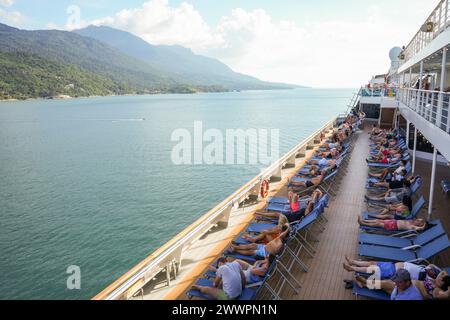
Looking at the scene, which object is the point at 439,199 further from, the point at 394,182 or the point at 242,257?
the point at 242,257

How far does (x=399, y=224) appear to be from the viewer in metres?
5.37

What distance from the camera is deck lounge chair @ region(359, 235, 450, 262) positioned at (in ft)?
14.3

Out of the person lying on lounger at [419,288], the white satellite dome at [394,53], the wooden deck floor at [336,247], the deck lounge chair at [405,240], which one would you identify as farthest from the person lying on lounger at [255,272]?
the white satellite dome at [394,53]

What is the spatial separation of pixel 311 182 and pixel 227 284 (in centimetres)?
461

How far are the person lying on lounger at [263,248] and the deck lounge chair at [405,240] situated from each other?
4.00 ft

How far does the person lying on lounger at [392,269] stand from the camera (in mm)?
3896

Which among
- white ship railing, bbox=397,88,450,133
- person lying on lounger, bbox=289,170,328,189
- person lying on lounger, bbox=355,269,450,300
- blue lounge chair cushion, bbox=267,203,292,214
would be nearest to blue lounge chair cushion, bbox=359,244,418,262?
person lying on lounger, bbox=355,269,450,300

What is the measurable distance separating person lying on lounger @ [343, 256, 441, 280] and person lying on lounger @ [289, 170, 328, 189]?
3.56m

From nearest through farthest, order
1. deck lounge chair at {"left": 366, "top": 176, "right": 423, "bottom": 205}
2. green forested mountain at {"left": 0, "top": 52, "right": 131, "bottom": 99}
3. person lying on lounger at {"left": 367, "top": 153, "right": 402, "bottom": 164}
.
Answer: deck lounge chair at {"left": 366, "top": 176, "right": 423, "bottom": 205}, person lying on lounger at {"left": 367, "top": 153, "right": 402, "bottom": 164}, green forested mountain at {"left": 0, "top": 52, "right": 131, "bottom": 99}

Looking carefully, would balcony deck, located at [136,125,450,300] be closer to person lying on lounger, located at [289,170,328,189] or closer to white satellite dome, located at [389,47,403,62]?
person lying on lounger, located at [289,170,328,189]
